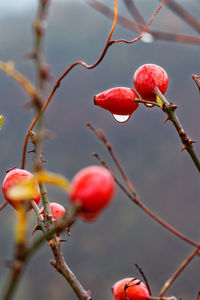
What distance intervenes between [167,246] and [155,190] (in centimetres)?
144

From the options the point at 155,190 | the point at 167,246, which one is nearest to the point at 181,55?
the point at 155,190

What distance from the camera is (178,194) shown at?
39.4ft

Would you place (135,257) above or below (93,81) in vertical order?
below

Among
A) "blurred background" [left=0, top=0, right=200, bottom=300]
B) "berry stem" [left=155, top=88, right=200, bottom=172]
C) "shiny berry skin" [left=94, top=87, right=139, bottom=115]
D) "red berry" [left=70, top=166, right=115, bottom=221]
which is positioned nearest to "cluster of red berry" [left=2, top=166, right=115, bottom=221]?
"red berry" [left=70, top=166, right=115, bottom=221]

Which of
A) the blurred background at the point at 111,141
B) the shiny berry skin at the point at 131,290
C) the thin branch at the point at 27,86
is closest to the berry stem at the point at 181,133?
the shiny berry skin at the point at 131,290

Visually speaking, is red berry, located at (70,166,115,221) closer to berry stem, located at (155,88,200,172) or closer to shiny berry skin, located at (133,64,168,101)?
berry stem, located at (155,88,200,172)

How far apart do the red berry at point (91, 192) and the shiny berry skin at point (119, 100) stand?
1.27 feet

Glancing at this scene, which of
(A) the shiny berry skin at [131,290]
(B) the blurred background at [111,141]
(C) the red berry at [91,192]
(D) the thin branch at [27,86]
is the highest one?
(B) the blurred background at [111,141]

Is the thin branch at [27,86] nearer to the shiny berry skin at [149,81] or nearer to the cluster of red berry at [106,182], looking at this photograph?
the cluster of red berry at [106,182]

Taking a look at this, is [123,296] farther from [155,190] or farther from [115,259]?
[155,190]

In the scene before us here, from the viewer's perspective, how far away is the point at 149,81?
74 cm

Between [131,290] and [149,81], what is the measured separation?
300 millimetres

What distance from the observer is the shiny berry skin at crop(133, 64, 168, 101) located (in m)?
0.74

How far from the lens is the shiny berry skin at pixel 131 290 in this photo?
25.4 inches
